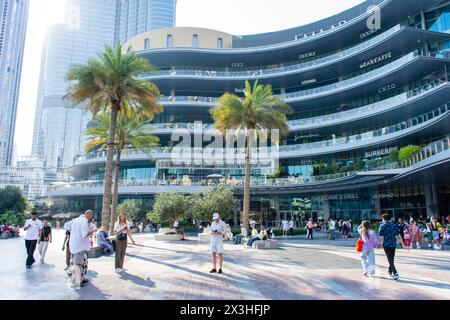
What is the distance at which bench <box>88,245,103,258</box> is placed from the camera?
1383cm

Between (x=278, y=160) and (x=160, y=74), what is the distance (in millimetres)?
20817

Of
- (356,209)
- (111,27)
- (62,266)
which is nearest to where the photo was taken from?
(62,266)

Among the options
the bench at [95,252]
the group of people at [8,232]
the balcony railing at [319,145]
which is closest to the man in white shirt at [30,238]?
the bench at [95,252]

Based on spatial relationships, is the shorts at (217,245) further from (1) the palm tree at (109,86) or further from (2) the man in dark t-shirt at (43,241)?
(1) the palm tree at (109,86)

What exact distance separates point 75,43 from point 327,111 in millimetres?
142267

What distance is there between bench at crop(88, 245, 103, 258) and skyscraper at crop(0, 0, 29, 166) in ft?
553

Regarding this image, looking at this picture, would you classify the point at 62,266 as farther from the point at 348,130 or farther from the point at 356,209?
the point at 348,130

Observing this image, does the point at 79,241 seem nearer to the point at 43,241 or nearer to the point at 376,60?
the point at 43,241

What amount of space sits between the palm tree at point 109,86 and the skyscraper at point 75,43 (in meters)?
129

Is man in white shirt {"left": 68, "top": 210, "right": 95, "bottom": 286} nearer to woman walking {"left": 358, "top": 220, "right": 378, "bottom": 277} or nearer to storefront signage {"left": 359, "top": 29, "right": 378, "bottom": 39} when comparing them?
woman walking {"left": 358, "top": 220, "right": 378, "bottom": 277}

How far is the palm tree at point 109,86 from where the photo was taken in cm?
1884

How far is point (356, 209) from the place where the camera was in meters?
40.1

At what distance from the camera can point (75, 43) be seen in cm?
15375
